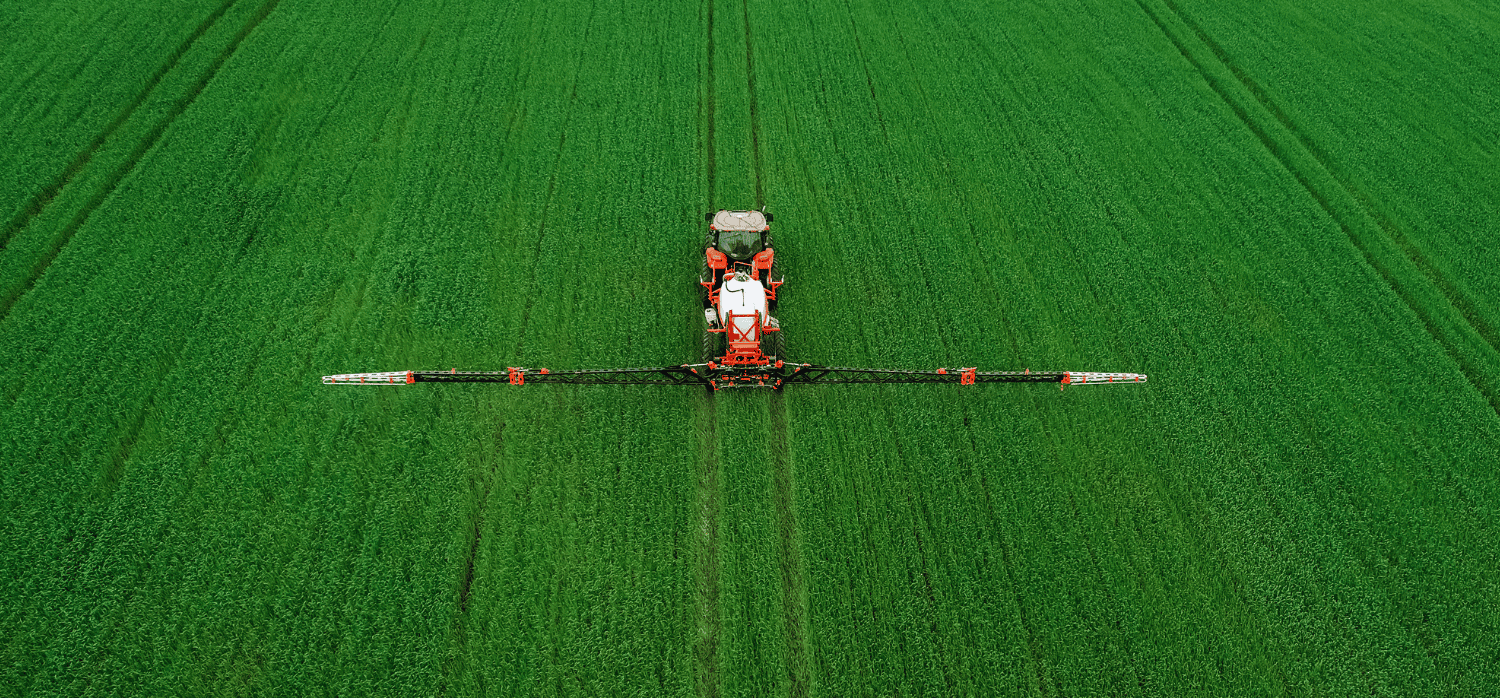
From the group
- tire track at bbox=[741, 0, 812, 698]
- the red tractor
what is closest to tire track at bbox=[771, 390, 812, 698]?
tire track at bbox=[741, 0, 812, 698]

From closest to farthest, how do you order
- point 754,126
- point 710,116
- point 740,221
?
point 740,221 < point 754,126 < point 710,116

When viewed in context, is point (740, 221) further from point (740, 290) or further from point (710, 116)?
point (710, 116)

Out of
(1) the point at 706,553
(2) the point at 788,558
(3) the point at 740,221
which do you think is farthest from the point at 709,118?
(2) the point at 788,558

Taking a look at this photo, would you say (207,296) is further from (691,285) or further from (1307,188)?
(1307,188)

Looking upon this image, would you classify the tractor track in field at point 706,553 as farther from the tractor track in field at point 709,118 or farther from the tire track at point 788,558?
the tractor track in field at point 709,118

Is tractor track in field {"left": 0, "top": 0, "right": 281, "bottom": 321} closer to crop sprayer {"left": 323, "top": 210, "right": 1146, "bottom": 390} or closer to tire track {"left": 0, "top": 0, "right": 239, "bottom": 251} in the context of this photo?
tire track {"left": 0, "top": 0, "right": 239, "bottom": 251}

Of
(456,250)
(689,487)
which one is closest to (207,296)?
(456,250)
